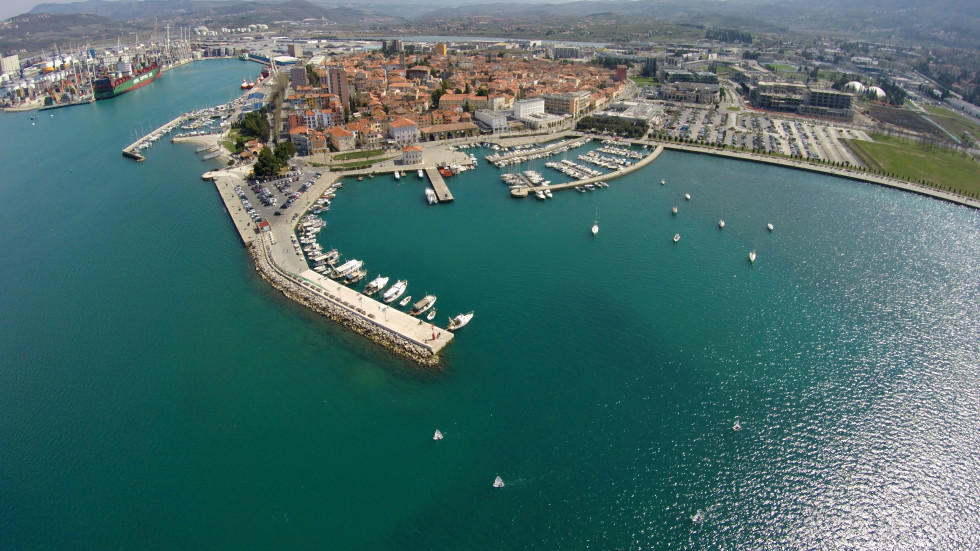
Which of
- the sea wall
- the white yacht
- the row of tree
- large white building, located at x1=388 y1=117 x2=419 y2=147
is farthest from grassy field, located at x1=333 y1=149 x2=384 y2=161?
the white yacht

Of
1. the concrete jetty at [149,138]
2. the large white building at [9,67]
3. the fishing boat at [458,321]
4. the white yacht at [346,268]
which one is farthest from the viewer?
the large white building at [9,67]

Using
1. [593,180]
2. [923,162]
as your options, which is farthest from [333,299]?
[923,162]

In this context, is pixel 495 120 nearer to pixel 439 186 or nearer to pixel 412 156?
pixel 412 156

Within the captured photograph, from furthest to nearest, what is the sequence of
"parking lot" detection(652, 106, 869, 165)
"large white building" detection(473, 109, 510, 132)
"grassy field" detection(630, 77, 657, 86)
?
"grassy field" detection(630, 77, 657, 86), "large white building" detection(473, 109, 510, 132), "parking lot" detection(652, 106, 869, 165)

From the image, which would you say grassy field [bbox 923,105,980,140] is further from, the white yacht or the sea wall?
the sea wall

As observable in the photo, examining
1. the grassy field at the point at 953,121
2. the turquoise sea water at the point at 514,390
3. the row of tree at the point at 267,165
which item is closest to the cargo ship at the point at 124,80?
the turquoise sea water at the point at 514,390

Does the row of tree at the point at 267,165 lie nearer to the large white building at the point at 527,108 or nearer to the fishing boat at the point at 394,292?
the fishing boat at the point at 394,292
